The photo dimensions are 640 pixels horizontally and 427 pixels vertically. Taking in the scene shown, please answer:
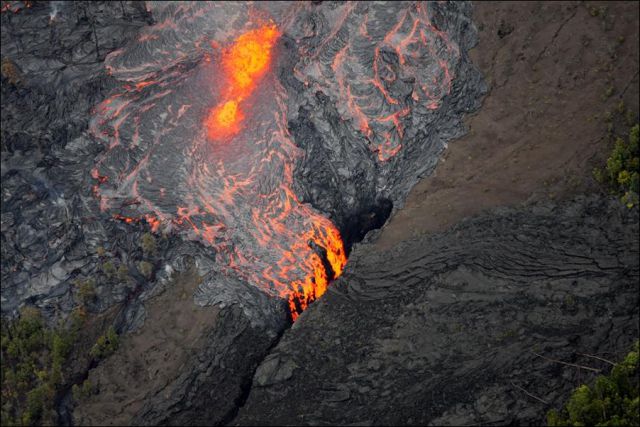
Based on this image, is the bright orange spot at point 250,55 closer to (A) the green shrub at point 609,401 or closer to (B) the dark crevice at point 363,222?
(B) the dark crevice at point 363,222

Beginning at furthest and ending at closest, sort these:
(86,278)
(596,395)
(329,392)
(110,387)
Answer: (86,278) → (110,387) → (329,392) → (596,395)

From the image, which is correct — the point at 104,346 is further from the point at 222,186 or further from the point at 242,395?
the point at 222,186

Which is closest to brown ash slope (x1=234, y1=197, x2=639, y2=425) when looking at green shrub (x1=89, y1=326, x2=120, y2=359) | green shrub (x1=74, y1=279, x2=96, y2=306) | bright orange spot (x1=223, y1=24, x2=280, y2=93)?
green shrub (x1=89, y1=326, x2=120, y2=359)

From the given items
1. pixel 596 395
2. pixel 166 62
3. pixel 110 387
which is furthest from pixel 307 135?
pixel 596 395

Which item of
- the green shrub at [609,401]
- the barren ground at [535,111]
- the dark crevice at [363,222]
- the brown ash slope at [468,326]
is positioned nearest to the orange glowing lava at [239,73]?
the dark crevice at [363,222]

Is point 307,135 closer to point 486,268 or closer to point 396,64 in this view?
point 396,64

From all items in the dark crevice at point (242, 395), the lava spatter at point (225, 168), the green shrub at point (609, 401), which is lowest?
the dark crevice at point (242, 395)
